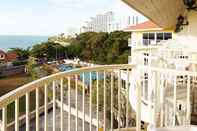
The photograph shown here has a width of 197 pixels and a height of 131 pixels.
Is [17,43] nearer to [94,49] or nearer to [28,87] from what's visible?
[94,49]

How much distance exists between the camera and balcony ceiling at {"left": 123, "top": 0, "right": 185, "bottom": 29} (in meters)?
4.84

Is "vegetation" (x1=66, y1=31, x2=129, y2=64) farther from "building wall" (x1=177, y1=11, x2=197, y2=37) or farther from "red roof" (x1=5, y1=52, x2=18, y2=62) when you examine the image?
"building wall" (x1=177, y1=11, x2=197, y2=37)

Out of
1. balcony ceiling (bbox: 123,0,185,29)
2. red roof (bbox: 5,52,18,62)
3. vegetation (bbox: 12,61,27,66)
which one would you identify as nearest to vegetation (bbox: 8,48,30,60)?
red roof (bbox: 5,52,18,62)

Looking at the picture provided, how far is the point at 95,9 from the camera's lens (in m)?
Answer: 63.6

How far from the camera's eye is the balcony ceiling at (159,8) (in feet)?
15.9

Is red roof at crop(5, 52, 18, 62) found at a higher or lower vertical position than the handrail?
lower

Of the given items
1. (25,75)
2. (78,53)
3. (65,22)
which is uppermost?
(65,22)

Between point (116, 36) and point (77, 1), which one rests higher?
point (77, 1)

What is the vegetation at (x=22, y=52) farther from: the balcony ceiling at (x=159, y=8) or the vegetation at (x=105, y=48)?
the balcony ceiling at (x=159, y=8)

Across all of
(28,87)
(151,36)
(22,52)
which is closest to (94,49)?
(151,36)

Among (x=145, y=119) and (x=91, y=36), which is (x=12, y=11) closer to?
(x=91, y=36)

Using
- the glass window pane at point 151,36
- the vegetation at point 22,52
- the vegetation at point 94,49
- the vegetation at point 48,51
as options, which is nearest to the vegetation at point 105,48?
the vegetation at point 94,49

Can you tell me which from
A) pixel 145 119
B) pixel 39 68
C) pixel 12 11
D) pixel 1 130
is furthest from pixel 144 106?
pixel 12 11

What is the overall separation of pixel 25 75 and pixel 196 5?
137ft
